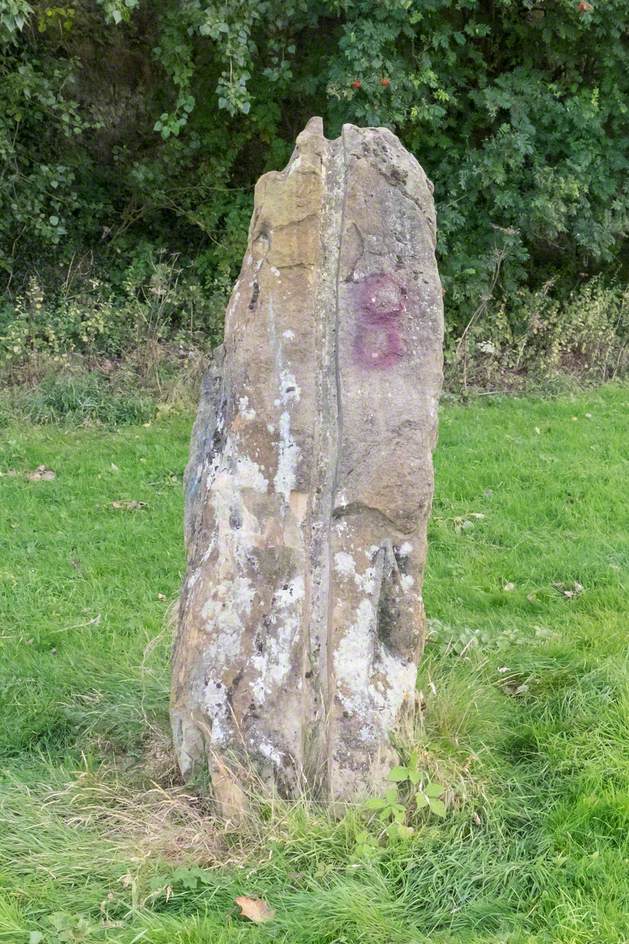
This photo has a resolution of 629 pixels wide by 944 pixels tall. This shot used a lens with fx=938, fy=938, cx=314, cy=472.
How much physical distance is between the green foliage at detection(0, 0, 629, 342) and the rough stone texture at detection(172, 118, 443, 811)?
531 cm

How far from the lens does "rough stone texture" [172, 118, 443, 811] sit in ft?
9.77

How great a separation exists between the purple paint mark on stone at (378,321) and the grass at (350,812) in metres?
1.30

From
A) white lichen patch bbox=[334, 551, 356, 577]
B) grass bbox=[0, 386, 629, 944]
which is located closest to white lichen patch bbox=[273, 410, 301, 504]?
white lichen patch bbox=[334, 551, 356, 577]

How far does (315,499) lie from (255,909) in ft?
4.02

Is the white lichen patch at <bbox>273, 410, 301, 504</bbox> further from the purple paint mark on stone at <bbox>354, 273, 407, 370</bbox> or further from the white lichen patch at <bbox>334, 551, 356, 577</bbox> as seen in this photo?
the purple paint mark on stone at <bbox>354, 273, 407, 370</bbox>

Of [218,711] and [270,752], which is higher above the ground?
[218,711]

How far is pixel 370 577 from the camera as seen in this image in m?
3.00

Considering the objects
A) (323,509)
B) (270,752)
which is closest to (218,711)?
(270,752)

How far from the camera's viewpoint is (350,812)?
115 inches

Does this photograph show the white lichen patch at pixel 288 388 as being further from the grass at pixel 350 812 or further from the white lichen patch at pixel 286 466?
the grass at pixel 350 812

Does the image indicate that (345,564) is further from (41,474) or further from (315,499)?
(41,474)

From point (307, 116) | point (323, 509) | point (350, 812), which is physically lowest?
point (350, 812)

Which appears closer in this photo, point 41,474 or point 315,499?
point 315,499

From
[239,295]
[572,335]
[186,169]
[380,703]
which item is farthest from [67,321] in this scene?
[380,703]
